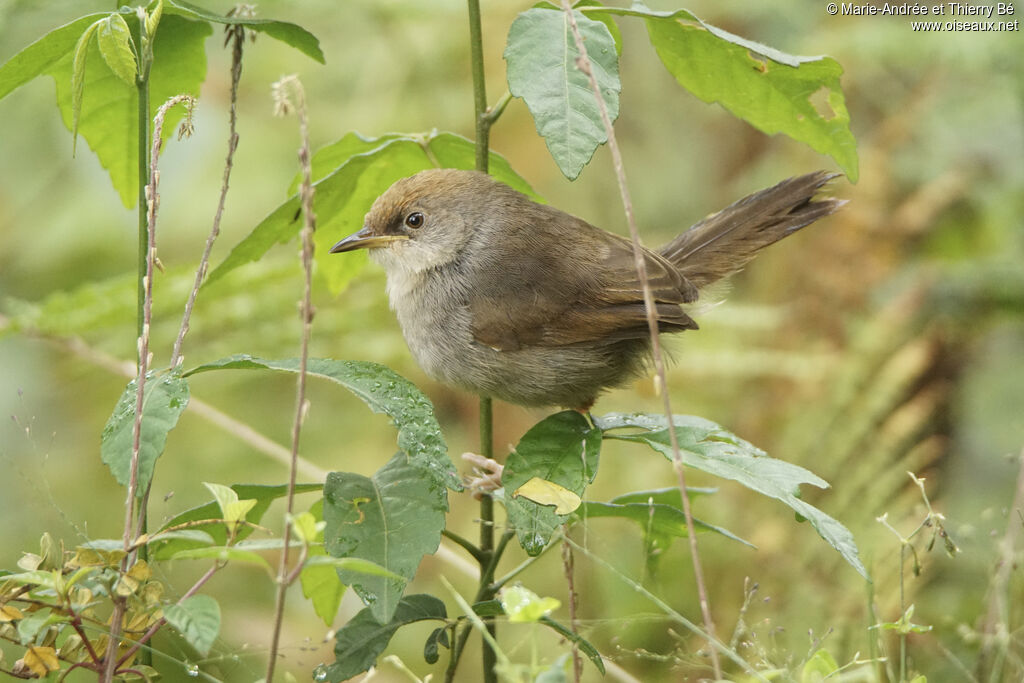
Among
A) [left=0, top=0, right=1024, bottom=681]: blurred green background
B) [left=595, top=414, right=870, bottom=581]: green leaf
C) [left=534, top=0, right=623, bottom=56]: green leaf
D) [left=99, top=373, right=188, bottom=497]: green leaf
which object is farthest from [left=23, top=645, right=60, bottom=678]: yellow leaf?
[left=0, top=0, right=1024, bottom=681]: blurred green background

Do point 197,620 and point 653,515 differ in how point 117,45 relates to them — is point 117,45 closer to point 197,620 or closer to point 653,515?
point 197,620

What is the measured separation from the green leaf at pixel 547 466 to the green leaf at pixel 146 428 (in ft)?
2.14

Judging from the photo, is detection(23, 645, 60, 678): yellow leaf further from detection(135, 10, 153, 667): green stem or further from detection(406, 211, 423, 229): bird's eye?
detection(406, 211, 423, 229): bird's eye

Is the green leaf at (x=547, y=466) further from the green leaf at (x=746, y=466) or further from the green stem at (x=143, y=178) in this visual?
the green stem at (x=143, y=178)

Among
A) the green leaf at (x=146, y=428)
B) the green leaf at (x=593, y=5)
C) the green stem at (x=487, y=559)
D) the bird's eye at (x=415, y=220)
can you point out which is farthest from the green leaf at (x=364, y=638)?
the bird's eye at (x=415, y=220)

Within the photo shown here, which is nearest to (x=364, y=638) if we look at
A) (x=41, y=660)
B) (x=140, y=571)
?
(x=140, y=571)

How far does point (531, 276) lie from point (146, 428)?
143 cm

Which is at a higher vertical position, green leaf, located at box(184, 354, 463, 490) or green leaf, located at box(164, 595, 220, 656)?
green leaf, located at box(184, 354, 463, 490)

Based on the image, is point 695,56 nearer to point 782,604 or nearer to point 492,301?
point 492,301

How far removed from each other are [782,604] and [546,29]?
3.05 meters

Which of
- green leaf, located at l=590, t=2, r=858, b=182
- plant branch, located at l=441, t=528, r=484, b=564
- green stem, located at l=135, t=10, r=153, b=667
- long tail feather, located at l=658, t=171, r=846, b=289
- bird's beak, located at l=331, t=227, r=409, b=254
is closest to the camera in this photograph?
green stem, located at l=135, t=10, r=153, b=667

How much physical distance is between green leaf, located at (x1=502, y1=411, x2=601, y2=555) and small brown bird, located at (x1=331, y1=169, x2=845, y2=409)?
2.09ft

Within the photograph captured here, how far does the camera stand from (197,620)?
1643 mm

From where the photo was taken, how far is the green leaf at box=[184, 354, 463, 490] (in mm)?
1955
